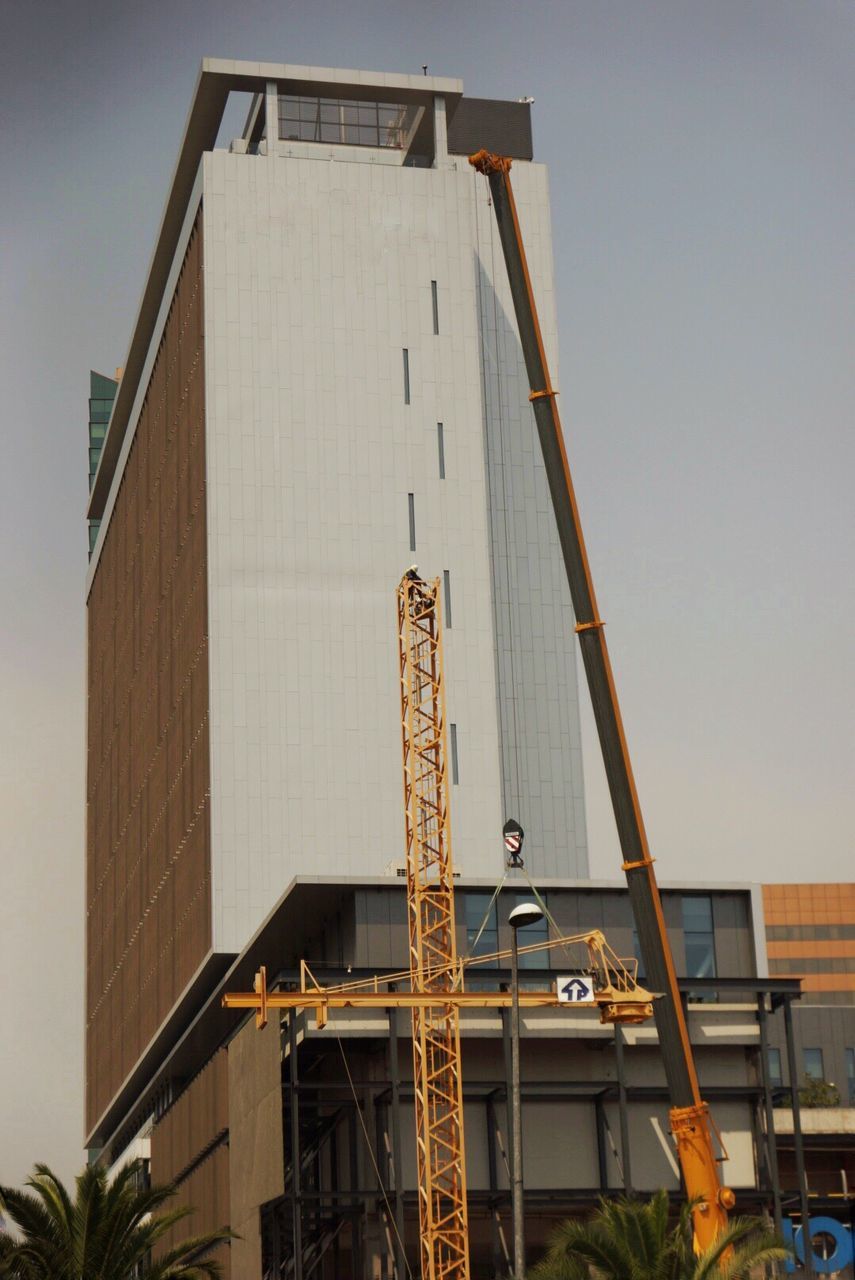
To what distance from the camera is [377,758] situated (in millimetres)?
103625

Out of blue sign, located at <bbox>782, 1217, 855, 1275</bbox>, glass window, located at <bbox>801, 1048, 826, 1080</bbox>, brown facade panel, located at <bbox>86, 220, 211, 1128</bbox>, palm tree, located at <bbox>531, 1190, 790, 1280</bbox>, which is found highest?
brown facade panel, located at <bbox>86, 220, 211, 1128</bbox>

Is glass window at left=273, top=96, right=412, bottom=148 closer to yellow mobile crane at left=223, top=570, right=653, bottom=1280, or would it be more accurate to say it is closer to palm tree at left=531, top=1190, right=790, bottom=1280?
yellow mobile crane at left=223, top=570, right=653, bottom=1280

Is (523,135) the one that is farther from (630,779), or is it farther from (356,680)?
(630,779)

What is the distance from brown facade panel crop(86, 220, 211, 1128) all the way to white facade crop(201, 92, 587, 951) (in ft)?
8.24

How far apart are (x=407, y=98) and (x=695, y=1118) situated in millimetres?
70322

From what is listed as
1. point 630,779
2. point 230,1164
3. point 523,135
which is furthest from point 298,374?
point 630,779

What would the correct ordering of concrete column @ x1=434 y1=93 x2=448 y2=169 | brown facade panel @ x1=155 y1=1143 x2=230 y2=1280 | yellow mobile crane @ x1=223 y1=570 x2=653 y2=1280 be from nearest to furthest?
yellow mobile crane @ x1=223 y1=570 x2=653 y2=1280 → brown facade panel @ x1=155 y1=1143 x2=230 y2=1280 → concrete column @ x1=434 y1=93 x2=448 y2=169

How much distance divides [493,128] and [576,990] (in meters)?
71.8

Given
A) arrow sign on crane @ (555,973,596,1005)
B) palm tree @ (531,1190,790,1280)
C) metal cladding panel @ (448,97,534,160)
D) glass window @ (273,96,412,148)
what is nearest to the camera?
→ palm tree @ (531,1190,790,1280)

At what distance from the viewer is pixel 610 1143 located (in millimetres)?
78750

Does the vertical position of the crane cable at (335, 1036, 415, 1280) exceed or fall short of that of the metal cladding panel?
it falls short

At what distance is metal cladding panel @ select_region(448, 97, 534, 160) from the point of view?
412 feet

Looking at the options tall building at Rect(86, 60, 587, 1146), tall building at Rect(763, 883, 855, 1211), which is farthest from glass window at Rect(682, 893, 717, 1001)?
tall building at Rect(86, 60, 587, 1146)

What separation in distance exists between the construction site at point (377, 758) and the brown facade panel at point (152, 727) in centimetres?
61
